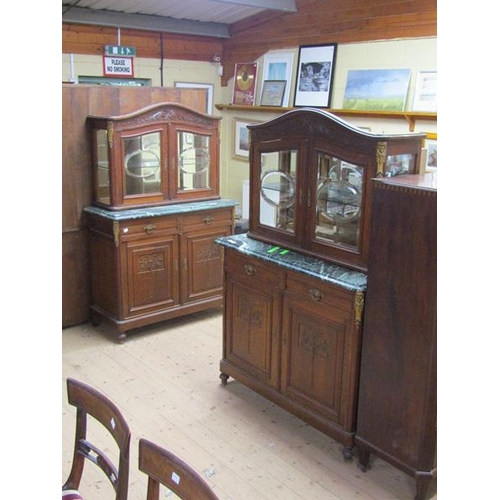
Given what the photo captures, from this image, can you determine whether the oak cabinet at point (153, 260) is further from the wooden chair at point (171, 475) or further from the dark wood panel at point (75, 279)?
the wooden chair at point (171, 475)

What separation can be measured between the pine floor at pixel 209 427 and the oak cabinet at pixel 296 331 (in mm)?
139

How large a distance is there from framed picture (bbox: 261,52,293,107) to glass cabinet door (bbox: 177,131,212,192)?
1.93 meters

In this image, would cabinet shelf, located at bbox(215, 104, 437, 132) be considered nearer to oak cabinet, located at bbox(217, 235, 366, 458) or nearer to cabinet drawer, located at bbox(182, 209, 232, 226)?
cabinet drawer, located at bbox(182, 209, 232, 226)

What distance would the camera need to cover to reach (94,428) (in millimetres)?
3025

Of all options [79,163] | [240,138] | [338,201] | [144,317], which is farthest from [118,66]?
[338,201]

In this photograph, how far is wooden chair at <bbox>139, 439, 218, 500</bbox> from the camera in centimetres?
131

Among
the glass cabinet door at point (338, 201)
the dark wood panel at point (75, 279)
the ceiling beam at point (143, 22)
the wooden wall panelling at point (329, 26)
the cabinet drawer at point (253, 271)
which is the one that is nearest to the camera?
the glass cabinet door at point (338, 201)

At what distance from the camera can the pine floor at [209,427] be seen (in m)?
2.55

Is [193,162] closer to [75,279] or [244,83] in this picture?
[75,279]

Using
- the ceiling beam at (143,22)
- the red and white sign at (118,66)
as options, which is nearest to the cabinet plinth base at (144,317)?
the red and white sign at (118,66)

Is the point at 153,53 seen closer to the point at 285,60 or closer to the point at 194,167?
the point at 285,60

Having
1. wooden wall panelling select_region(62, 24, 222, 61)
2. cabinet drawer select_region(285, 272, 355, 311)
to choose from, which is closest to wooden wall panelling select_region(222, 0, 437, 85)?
wooden wall panelling select_region(62, 24, 222, 61)

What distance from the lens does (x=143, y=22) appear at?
5676 mm
